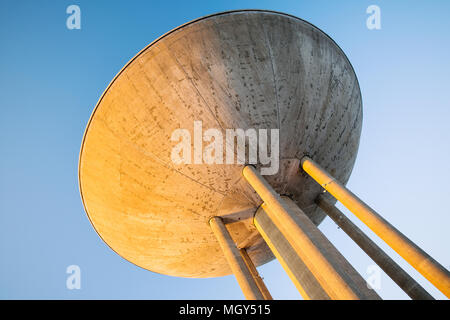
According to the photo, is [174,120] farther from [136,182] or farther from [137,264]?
[137,264]

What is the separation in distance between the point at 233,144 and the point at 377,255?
560 cm

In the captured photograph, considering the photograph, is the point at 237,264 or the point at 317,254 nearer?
the point at 317,254

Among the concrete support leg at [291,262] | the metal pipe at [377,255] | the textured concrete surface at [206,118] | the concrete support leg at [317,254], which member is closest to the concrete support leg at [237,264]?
the textured concrete surface at [206,118]

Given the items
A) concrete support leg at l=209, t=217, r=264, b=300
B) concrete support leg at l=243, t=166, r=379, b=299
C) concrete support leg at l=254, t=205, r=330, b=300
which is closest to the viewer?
concrete support leg at l=243, t=166, r=379, b=299

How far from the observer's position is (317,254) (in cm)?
578

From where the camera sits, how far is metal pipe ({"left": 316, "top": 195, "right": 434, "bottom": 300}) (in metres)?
7.40

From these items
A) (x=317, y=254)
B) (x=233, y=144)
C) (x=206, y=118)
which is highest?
(x=206, y=118)

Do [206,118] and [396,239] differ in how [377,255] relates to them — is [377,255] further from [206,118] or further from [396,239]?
[206,118]

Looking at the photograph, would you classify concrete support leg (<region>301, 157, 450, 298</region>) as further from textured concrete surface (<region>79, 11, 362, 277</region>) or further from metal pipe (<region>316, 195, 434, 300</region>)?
metal pipe (<region>316, 195, 434, 300</region>)

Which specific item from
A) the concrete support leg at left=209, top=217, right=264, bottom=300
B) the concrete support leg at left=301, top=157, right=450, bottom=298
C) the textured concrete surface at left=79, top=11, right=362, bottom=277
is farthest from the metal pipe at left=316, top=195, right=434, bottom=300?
the concrete support leg at left=209, top=217, right=264, bottom=300

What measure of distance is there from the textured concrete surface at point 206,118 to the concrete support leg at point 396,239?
6.48ft

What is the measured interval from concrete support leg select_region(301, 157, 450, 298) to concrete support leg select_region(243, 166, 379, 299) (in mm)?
1182

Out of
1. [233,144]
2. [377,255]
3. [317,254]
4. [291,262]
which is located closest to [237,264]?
[291,262]

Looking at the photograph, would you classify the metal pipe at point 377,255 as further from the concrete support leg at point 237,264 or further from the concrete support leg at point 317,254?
the concrete support leg at point 237,264
